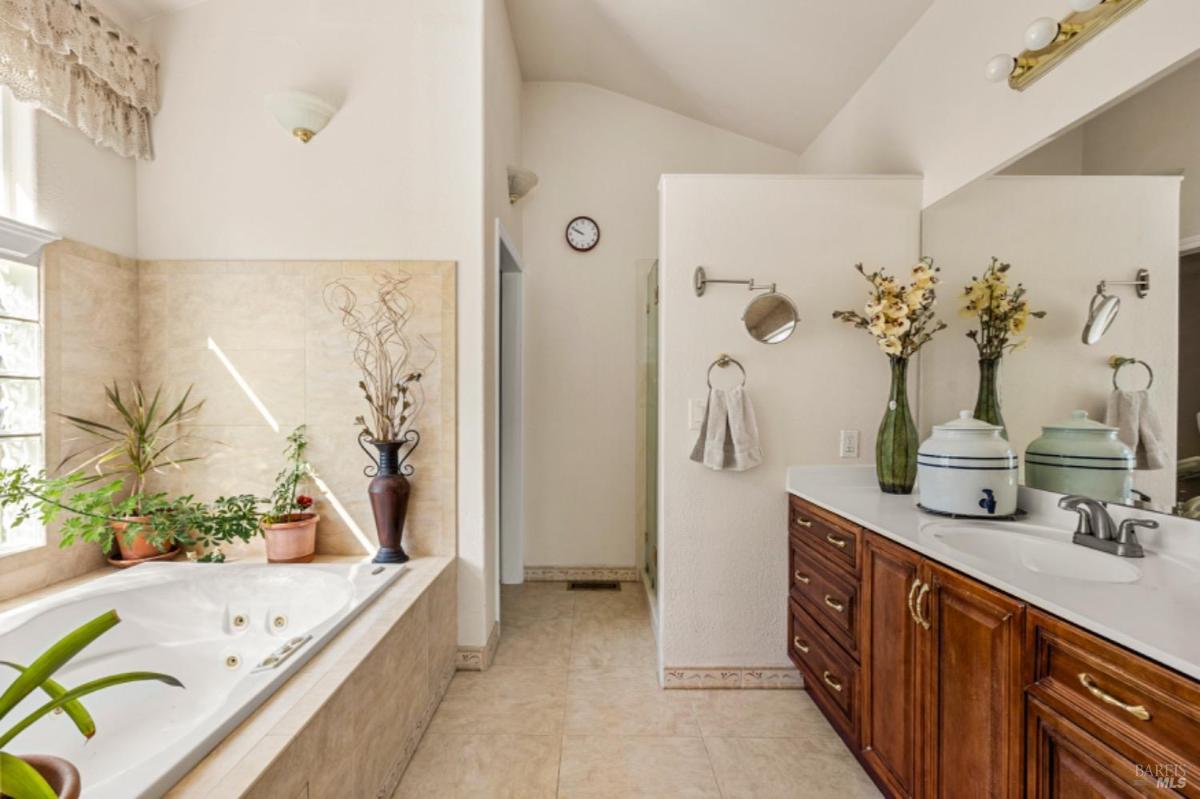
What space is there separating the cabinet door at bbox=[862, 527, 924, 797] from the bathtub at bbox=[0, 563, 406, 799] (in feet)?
5.23

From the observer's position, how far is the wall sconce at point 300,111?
87.9 inches

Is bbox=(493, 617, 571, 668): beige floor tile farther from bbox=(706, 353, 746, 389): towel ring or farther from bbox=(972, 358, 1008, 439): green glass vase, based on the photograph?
bbox=(972, 358, 1008, 439): green glass vase

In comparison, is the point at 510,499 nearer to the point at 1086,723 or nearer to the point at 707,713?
the point at 707,713

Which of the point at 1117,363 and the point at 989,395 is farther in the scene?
the point at 989,395

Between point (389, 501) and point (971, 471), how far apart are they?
2.07m

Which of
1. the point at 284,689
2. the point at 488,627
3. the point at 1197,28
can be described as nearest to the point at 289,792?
the point at 284,689

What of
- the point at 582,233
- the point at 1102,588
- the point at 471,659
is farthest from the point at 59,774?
the point at 582,233

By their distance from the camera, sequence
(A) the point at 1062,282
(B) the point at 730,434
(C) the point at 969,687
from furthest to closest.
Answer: (B) the point at 730,434, (A) the point at 1062,282, (C) the point at 969,687

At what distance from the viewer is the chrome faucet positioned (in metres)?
1.28

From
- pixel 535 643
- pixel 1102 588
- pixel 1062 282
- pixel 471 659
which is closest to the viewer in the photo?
pixel 1102 588

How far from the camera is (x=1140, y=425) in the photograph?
136 cm

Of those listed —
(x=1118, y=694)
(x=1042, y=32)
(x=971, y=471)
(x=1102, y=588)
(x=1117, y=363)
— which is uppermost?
(x=1042, y=32)

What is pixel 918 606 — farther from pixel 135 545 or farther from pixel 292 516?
pixel 135 545

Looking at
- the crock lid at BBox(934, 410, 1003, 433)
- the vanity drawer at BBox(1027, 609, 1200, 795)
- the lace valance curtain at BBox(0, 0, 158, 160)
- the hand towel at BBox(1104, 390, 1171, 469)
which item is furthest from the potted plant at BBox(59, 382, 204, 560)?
the hand towel at BBox(1104, 390, 1171, 469)
